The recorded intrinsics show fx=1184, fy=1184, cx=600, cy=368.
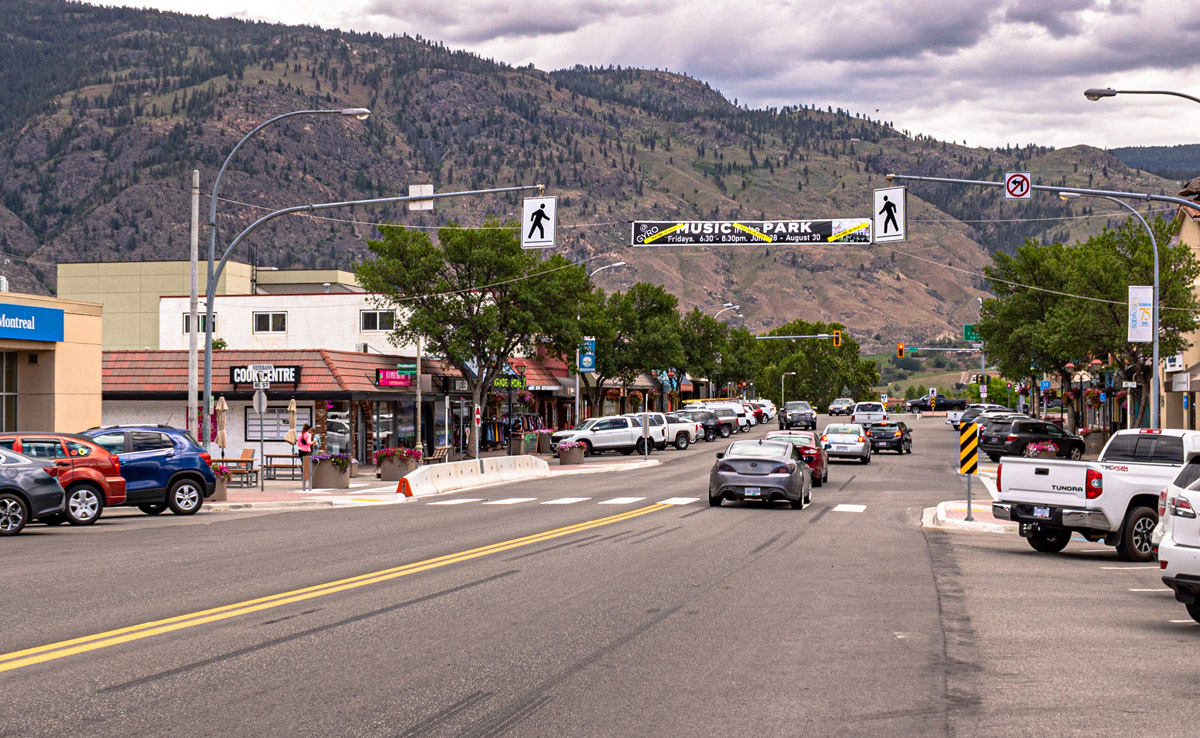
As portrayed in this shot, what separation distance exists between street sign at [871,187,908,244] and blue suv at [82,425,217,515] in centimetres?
1901

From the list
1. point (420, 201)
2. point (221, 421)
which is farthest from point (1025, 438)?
point (221, 421)

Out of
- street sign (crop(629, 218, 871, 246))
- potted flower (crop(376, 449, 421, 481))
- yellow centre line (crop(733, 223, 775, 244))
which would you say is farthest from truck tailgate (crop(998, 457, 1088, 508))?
yellow centre line (crop(733, 223, 775, 244))

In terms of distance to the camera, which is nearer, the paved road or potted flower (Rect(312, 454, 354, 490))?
the paved road

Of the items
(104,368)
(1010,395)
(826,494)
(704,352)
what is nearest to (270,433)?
(104,368)

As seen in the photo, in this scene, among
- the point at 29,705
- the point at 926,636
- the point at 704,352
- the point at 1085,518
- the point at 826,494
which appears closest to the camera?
the point at 29,705

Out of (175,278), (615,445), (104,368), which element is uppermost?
(175,278)

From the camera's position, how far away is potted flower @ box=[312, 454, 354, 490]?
1319 inches

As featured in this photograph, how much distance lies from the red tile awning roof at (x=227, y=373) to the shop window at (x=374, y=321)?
560 inches

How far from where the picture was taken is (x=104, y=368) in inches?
1828

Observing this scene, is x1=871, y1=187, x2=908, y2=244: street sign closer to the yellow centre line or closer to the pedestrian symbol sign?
the pedestrian symbol sign

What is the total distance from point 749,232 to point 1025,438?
13.4 metres

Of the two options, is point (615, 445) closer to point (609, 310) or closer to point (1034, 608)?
point (609, 310)

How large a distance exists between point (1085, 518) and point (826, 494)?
44.5ft

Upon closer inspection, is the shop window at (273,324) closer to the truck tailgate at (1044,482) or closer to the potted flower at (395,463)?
the potted flower at (395,463)
